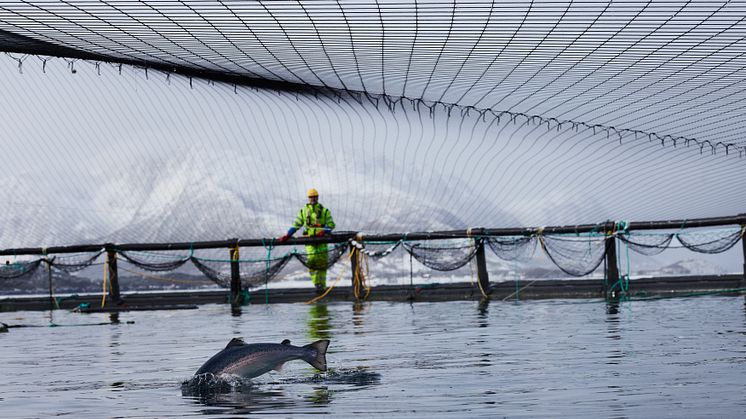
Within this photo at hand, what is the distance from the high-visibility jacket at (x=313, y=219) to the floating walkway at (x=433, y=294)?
1077 millimetres

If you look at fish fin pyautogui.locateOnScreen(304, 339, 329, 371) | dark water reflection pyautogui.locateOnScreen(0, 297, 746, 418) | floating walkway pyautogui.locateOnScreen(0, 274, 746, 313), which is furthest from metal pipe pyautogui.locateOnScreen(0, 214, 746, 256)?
fish fin pyautogui.locateOnScreen(304, 339, 329, 371)

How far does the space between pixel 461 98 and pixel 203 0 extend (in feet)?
39.8

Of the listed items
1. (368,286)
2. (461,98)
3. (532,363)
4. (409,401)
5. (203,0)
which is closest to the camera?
(409,401)

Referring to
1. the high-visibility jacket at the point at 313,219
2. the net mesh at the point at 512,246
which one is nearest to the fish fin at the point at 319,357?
the net mesh at the point at 512,246

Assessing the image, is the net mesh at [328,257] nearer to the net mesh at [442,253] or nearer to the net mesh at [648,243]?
the net mesh at [442,253]

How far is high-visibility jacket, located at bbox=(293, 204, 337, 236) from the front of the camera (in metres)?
21.3

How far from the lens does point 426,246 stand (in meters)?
21.2

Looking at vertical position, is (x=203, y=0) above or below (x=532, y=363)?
above

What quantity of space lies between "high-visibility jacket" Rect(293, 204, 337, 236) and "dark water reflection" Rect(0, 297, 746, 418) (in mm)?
5603

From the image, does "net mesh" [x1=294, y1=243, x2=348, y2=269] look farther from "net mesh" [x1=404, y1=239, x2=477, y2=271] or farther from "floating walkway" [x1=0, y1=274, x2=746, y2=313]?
"net mesh" [x1=404, y1=239, x2=477, y2=271]

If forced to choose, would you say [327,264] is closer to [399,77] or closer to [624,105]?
[399,77]

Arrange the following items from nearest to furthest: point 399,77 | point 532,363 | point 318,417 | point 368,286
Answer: point 318,417
point 532,363
point 368,286
point 399,77

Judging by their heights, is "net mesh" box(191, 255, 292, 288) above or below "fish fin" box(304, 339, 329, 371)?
above

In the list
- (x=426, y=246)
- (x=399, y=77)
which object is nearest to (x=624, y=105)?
(x=399, y=77)
